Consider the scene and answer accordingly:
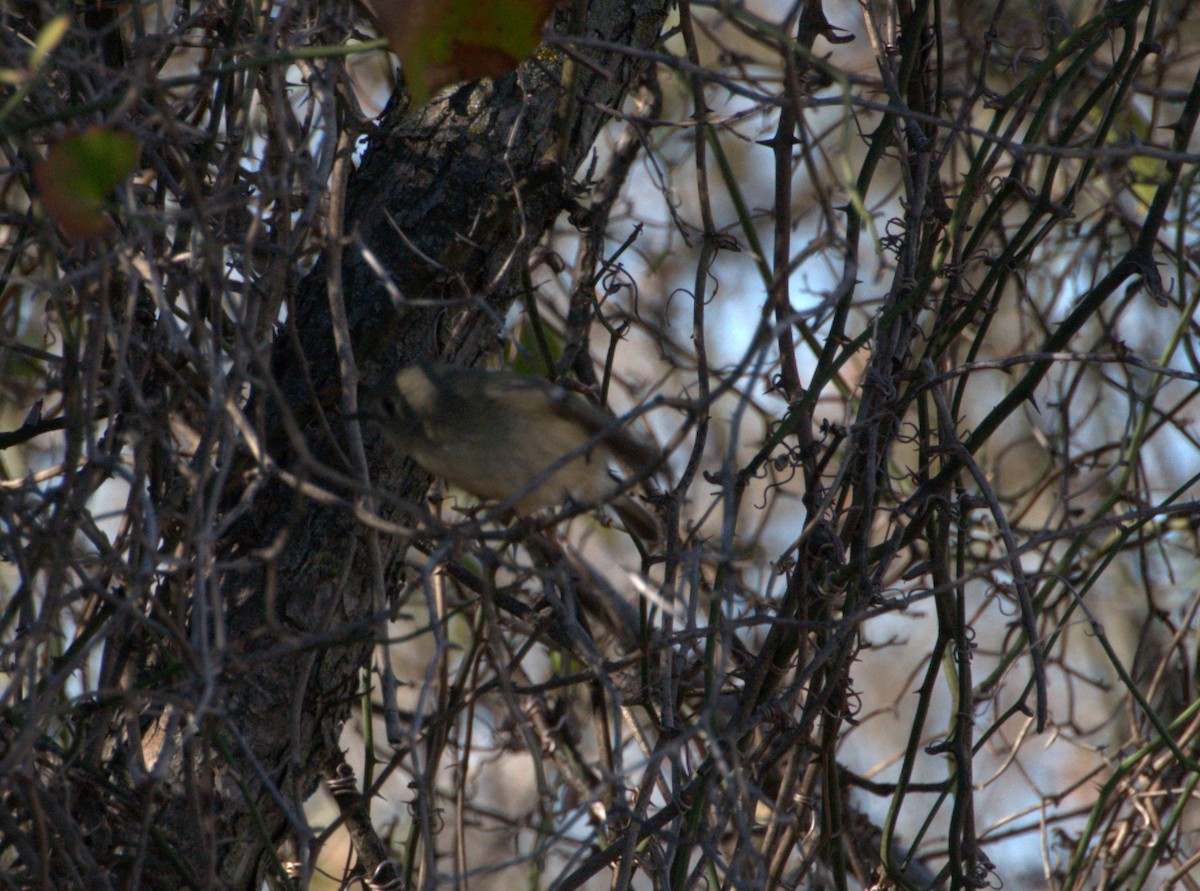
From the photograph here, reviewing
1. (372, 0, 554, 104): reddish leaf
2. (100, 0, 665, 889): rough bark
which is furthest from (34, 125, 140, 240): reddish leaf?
(100, 0, 665, 889): rough bark

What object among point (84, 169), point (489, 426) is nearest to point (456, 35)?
A: point (84, 169)

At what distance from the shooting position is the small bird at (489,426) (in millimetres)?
2096

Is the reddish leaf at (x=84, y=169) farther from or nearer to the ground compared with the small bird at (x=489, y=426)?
nearer to the ground

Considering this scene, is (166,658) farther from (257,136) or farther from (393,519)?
(257,136)

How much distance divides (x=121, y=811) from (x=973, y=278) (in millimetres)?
3243

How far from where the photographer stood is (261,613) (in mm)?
2104

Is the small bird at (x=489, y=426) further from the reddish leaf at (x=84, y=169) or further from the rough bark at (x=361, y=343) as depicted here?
the reddish leaf at (x=84, y=169)

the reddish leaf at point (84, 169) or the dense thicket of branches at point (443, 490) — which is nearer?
the reddish leaf at point (84, 169)

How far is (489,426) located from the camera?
2154mm

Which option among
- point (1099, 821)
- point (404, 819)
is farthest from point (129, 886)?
point (404, 819)

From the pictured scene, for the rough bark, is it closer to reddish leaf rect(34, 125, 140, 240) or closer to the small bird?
the small bird

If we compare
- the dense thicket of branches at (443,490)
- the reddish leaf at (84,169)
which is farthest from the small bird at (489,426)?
the reddish leaf at (84,169)

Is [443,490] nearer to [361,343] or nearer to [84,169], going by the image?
[361,343]

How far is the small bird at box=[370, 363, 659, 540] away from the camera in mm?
2096
